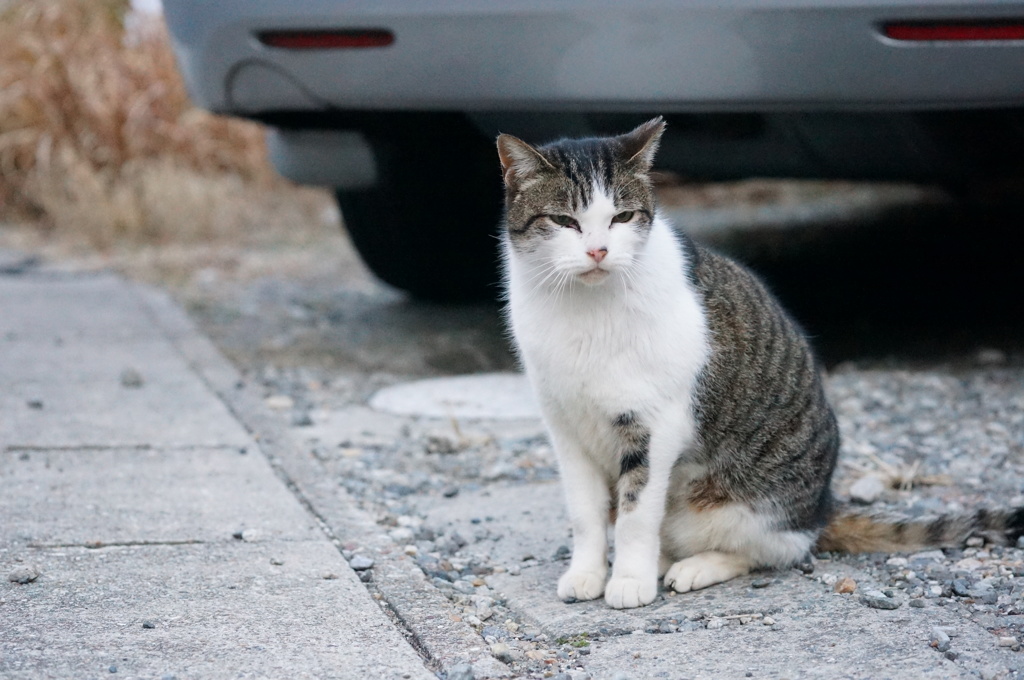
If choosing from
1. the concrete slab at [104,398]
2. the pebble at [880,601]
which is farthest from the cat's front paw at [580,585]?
the concrete slab at [104,398]

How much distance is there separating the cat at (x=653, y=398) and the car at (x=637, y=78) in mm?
896

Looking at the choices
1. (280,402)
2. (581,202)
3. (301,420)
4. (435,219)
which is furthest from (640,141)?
(435,219)

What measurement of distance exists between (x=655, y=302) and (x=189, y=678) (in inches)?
45.1

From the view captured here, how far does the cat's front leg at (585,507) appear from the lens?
2465mm

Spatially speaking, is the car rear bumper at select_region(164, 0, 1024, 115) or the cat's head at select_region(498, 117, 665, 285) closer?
the cat's head at select_region(498, 117, 665, 285)

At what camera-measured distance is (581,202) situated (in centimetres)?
238

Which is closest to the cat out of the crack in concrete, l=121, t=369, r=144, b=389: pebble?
the crack in concrete

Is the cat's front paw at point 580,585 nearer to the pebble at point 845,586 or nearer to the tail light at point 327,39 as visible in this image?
the pebble at point 845,586

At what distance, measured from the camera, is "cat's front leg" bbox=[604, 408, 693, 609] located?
2.35m

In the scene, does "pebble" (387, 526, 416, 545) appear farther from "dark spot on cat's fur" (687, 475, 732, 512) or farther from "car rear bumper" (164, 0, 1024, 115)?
"car rear bumper" (164, 0, 1024, 115)

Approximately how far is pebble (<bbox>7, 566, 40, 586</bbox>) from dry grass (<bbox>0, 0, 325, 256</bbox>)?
500 cm

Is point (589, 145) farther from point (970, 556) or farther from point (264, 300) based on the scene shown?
point (264, 300)

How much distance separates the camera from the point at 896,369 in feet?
13.8

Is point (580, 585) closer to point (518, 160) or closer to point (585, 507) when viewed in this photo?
point (585, 507)
